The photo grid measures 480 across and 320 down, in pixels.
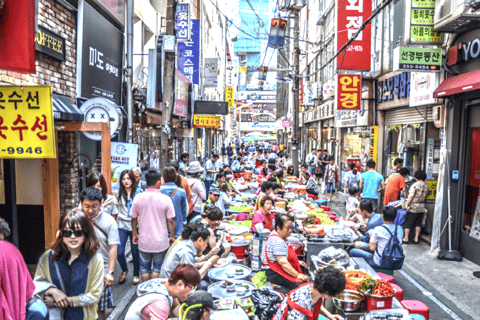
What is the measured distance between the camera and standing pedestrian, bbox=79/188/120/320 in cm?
459

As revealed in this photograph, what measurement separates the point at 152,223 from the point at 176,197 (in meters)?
1.22

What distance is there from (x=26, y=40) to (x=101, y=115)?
12.0ft

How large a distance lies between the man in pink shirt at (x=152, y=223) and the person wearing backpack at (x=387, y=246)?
129 inches

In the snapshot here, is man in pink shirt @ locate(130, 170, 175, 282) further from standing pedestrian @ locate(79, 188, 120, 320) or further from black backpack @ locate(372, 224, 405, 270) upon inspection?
black backpack @ locate(372, 224, 405, 270)

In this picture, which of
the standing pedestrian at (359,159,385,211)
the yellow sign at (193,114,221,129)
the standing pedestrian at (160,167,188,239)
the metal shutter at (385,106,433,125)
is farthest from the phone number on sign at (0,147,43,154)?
the yellow sign at (193,114,221,129)

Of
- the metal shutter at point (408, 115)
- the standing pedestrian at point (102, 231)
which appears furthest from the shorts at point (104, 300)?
the metal shutter at point (408, 115)

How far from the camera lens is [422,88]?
31.9 feet

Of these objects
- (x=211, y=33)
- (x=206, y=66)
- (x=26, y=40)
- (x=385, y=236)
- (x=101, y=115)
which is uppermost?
(x=211, y=33)

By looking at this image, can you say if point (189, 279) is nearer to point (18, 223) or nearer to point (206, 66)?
point (18, 223)

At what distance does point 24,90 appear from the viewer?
4.67 m

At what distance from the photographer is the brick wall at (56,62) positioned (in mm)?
7020

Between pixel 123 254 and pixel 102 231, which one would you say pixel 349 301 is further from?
pixel 123 254

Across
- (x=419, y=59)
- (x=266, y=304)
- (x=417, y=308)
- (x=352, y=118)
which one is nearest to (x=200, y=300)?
(x=266, y=304)

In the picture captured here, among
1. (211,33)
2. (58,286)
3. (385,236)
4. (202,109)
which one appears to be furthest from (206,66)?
(58,286)
